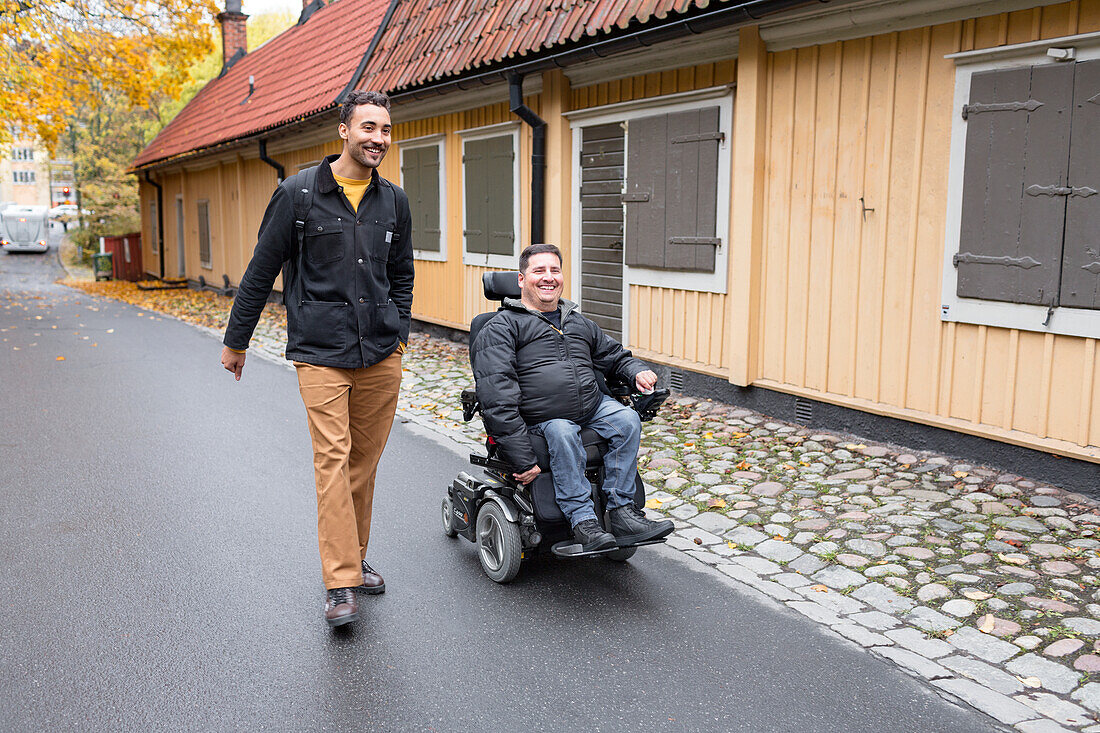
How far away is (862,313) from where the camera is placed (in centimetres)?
734

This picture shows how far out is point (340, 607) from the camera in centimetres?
414

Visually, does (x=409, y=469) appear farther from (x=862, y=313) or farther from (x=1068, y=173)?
(x=1068, y=173)

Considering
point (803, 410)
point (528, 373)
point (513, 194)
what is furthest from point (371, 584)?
point (513, 194)

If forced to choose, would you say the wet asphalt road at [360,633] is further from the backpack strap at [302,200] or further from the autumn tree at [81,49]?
the autumn tree at [81,49]

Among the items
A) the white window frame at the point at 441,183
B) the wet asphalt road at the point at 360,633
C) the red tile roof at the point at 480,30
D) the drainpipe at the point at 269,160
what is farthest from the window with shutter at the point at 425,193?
the wet asphalt road at the point at 360,633

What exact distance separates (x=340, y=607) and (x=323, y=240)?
158 cm

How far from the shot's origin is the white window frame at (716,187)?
8461 millimetres

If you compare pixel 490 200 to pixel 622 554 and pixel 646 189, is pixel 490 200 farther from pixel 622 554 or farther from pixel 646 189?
pixel 622 554

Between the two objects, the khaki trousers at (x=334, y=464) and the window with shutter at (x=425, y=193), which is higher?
the window with shutter at (x=425, y=193)

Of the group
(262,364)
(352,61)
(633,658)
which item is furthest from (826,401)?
(352,61)

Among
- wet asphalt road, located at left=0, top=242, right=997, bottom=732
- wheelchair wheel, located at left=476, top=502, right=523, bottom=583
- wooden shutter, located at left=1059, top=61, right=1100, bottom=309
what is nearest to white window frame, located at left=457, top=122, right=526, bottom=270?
wet asphalt road, located at left=0, top=242, right=997, bottom=732

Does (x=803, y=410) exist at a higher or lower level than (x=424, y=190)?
lower

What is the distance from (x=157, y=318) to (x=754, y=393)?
13940 mm

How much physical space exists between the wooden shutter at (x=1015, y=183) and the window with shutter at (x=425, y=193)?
28.2 feet
